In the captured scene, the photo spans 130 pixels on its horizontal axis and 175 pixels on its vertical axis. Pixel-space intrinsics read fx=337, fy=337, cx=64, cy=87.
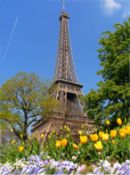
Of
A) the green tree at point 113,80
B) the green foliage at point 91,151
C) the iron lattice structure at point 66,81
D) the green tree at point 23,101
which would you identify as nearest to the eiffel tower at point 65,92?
the iron lattice structure at point 66,81

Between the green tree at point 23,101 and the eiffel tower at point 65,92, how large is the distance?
379 inches

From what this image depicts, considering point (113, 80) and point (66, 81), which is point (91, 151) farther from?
point (66, 81)

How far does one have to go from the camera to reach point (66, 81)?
137ft

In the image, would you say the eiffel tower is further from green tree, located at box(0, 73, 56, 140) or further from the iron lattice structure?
green tree, located at box(0, 73, 56, 140)

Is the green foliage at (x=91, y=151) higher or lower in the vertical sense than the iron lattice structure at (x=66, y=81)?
lower

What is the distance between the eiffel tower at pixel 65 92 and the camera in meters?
36.4

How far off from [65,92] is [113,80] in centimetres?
2548

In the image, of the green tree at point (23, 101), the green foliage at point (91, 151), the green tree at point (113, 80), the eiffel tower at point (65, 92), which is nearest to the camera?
the green foliage at point (91, 151)

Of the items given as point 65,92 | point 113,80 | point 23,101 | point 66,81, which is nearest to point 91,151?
point 113,80

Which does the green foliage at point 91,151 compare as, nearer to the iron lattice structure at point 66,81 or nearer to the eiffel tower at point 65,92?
the eiffel tower at point 65,92

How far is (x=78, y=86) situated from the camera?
42562 millimetres

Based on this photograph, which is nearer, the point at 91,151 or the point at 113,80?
the point at 91,151

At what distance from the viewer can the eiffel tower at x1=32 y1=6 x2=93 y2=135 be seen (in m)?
36.4

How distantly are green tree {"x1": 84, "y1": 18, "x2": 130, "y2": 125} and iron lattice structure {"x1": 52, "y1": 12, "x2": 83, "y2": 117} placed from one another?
64.4 feet
